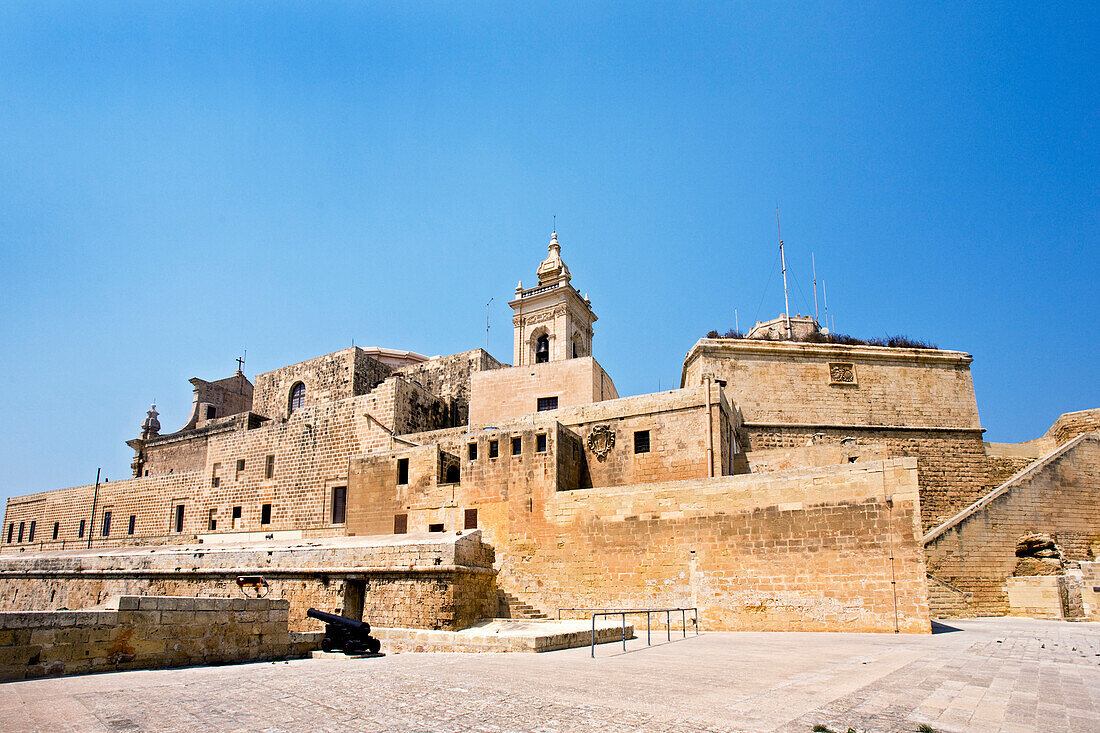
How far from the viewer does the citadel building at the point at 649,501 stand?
14062 millimetres

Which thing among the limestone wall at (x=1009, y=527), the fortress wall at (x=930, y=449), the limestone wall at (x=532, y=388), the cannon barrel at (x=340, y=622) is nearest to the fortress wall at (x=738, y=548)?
the limestone wall at (x=1009, y=527)

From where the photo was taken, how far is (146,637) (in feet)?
27.0

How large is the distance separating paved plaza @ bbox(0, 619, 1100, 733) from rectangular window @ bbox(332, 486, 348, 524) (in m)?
15.4

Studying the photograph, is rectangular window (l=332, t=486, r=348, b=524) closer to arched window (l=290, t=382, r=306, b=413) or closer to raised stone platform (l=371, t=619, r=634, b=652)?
arched window (l=290, t=382, r=306, b=413)

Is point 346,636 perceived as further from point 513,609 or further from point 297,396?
point 297,396

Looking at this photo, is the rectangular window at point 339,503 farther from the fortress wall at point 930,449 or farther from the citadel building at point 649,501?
the fortress wall at point 930,449

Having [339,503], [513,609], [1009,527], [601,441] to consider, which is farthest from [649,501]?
[339,503]

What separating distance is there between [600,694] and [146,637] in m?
5.78

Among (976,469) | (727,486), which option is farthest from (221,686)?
(976,469)

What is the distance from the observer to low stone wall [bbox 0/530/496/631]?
1430 centimetres

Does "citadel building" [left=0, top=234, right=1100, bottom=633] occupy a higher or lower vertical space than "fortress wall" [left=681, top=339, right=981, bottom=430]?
lower

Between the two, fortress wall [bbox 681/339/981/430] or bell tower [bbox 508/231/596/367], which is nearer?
fortress wall [bbox 681/339/981/430]

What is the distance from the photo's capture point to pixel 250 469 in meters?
27.6

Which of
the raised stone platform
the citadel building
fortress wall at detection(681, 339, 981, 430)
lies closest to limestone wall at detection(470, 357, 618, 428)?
the citadel building
